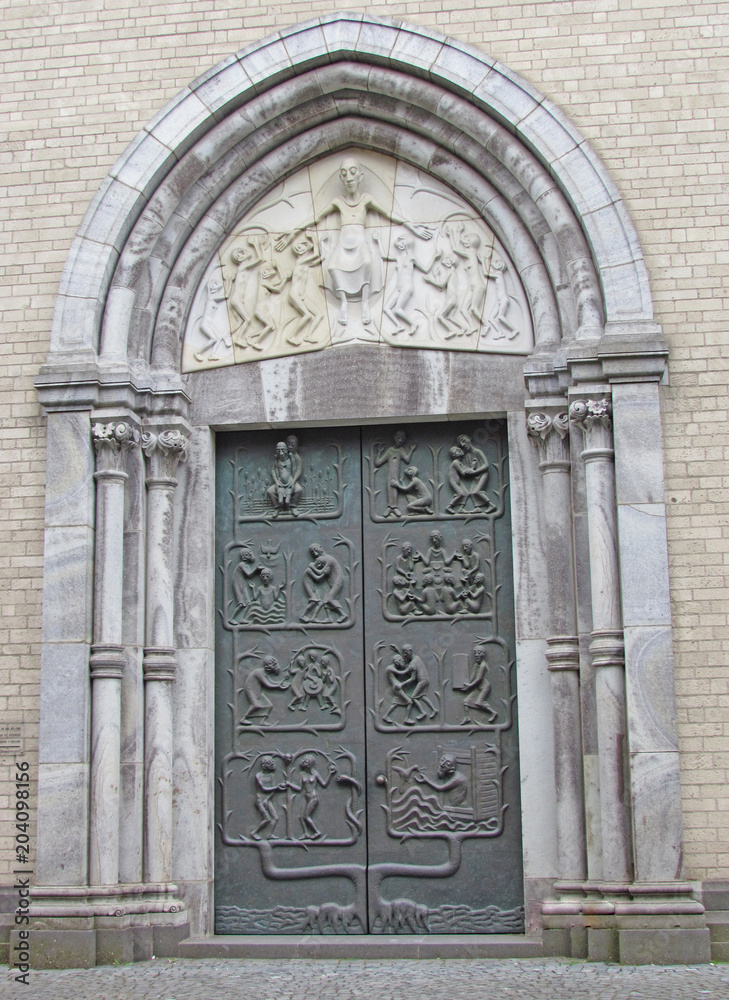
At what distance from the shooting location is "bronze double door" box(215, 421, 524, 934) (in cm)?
830

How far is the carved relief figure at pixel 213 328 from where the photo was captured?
29.2ft

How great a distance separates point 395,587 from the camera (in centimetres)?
863

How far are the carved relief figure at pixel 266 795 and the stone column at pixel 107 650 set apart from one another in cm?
97

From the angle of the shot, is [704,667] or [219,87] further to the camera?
[219,87]

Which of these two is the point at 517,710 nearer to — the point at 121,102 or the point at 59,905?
the point at 59,905

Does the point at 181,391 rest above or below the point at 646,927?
above

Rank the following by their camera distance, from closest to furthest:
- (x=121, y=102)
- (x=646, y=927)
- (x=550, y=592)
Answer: (x=646, y=927), (x=550, y=592), (x=121, y=102)

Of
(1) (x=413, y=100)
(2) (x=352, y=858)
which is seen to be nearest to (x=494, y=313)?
(1) (x=413, y=100)

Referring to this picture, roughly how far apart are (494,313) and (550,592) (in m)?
1.92

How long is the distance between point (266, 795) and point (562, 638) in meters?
2.20

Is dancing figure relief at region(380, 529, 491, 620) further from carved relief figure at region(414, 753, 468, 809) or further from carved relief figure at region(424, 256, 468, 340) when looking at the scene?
carved relief figure at region(424, 256, 468, 340)

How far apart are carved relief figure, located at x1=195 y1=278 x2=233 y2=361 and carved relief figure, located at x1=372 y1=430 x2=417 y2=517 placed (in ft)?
4.14

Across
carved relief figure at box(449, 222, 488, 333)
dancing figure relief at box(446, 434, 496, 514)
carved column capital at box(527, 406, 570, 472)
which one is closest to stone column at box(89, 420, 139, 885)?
dancing figure relief at box(446, 434, 496, 514)

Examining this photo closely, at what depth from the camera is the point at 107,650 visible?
8086 millimetres
